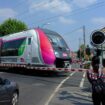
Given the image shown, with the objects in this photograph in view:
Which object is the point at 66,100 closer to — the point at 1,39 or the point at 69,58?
the point at 69,58

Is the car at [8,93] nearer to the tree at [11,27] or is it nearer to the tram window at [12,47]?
the tram window at [12,47]

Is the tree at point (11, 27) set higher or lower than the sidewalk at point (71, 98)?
higher

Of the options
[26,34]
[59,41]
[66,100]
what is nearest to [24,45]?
[26,34]

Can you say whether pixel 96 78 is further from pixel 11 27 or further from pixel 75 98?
pixel 11 27

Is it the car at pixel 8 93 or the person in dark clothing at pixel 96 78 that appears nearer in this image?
the person in dark clothing at pixel 96 78

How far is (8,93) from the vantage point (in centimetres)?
1148

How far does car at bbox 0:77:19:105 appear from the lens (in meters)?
11.1

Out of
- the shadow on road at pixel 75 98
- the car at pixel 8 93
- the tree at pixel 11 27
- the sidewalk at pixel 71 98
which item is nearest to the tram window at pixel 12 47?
the shadow on road at pixel 75 98

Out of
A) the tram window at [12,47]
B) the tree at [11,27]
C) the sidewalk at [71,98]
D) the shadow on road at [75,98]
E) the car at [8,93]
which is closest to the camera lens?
the car at [8,93]

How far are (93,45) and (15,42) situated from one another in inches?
769

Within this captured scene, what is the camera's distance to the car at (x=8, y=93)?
36.4 feet

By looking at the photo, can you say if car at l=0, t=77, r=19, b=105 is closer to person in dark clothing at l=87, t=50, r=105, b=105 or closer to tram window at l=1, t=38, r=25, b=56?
person in dark clothing at l=87, t=50, r=105, b=105

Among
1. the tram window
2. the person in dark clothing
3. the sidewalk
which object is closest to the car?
the sidewalk

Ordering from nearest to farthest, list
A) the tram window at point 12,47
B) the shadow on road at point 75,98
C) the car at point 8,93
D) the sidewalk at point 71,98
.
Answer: the car at point 8,93 → the sidewalk at point 71,98 → the shadow on road at point 75,98 → the tram window at point 12,47
